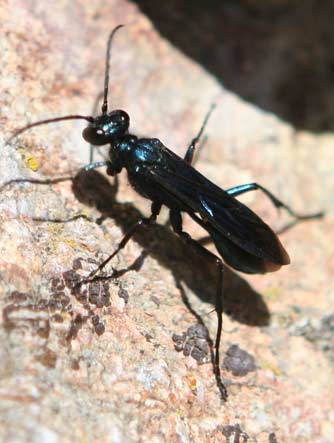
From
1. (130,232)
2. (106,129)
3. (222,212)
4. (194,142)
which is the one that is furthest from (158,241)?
(106,129)

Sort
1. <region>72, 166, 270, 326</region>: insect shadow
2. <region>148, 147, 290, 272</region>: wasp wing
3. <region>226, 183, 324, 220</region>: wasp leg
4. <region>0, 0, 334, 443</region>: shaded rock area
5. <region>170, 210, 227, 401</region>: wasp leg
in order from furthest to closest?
<region>226, 183, 324, 220</region>: wasp leg → <region>72, 166, 270, 326</region>: insect shadow → <region>148, 147, 290, 272</region>: wasp wing → <region>170, 210, 227, 401</region>: wasp leg → <region>0, 0, 334, 443</region>: shaded rock area

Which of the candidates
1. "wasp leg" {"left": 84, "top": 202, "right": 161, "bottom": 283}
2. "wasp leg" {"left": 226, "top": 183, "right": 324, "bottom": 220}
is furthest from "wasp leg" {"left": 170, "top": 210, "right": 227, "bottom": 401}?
"wasp leg" {"left": 226, "top": 183, "right": 324, "bottom": 220}

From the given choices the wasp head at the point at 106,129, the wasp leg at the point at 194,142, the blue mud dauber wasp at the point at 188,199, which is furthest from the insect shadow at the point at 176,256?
the wasp leg at the point at 194,142

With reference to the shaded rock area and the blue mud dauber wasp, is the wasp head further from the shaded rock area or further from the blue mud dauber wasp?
the shaded rock area

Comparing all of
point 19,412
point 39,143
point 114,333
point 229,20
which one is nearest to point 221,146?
point 229,20

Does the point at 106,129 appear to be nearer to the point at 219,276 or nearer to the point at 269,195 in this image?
the point at 219,276
